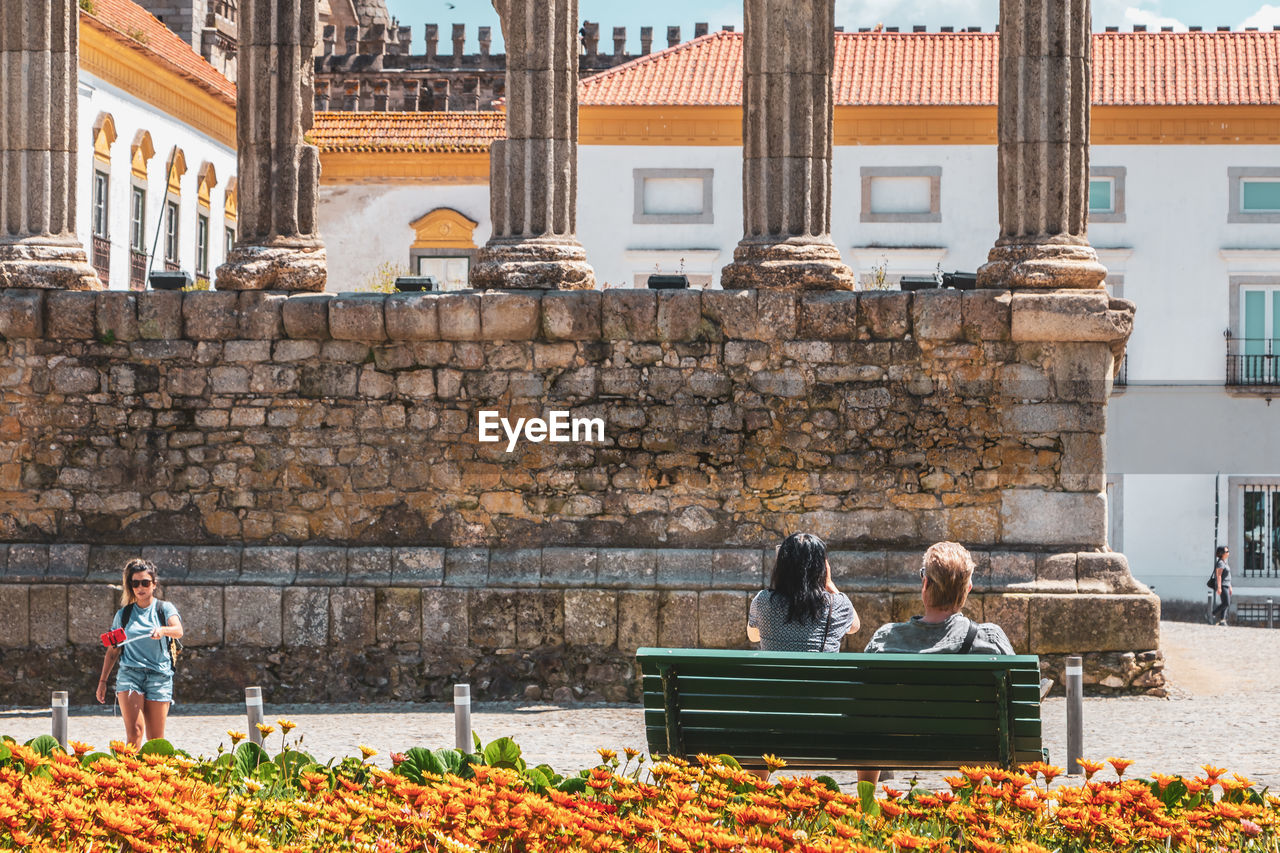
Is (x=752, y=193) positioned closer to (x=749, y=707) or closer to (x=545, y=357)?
(x=545, y=357)

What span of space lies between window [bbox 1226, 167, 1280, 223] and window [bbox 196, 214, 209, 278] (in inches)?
587

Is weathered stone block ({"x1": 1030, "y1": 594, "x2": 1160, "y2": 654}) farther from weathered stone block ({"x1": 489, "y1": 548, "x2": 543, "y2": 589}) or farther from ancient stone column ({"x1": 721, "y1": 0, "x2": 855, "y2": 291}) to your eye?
weathered stone block ({"x1": 489, "y1": 548, "x2": 543, "y2": 589})

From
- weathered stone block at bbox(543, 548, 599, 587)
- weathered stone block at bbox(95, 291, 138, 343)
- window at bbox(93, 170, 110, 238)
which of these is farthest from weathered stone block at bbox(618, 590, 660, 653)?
window at bbox(93, 170, 110, 238)

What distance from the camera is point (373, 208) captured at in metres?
25.5

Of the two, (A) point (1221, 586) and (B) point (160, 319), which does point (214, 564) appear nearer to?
(B) point (160, 319)

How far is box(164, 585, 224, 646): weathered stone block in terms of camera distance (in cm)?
1183

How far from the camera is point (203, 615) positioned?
11.8 meters

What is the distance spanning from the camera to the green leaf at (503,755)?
6.30 m

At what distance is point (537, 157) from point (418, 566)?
110 inches

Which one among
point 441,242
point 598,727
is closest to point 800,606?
point 598,727

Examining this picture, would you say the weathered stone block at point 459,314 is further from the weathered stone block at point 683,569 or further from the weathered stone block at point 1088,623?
the weathered stone block at point 1088,623

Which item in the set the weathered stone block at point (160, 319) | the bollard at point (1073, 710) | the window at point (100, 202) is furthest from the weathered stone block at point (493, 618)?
the window at point (100, 202)

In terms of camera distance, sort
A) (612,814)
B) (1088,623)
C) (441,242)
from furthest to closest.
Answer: (441,242), (1088,623), (612,814)

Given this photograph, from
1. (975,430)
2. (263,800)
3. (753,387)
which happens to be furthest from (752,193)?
(263,800)
